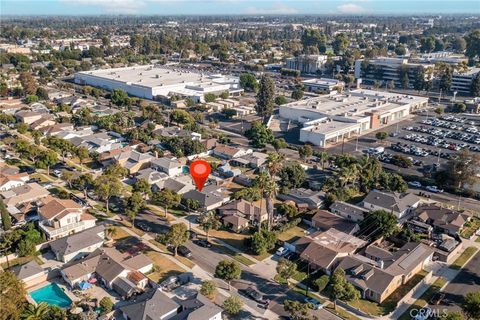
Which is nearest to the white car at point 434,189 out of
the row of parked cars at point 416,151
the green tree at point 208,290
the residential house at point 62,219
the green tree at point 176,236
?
the row of parked cars at point 416,151

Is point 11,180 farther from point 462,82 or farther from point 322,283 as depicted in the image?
point 462,82

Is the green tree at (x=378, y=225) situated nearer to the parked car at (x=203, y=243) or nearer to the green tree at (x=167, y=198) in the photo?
the parked car at (x=203, y=243)

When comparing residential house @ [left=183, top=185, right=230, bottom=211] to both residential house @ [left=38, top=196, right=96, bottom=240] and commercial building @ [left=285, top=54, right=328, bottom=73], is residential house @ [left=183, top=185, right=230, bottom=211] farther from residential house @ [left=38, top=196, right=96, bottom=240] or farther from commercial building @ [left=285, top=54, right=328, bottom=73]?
commercial building @ [left=285, top=54, right=328, bottom=73]

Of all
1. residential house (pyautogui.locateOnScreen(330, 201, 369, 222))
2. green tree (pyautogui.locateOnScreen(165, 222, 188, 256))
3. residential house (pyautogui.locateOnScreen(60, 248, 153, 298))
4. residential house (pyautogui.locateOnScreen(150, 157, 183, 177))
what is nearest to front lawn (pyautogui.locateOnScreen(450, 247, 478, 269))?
residential house (pyautogui.locateOnScreen(330, 201, 369, 222))

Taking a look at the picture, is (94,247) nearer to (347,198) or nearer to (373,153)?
(347,198)

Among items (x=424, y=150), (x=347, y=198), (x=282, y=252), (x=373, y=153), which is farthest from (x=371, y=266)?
(x=424, y=150)

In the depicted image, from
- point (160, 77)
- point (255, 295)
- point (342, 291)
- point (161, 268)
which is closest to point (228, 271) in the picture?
point (255, 295)

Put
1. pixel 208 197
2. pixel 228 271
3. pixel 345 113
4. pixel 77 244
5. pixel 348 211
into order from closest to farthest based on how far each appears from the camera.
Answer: pixel 228 271
pixel 77 244
pixel 348 211
pixel 208 197
pixel 345 113
